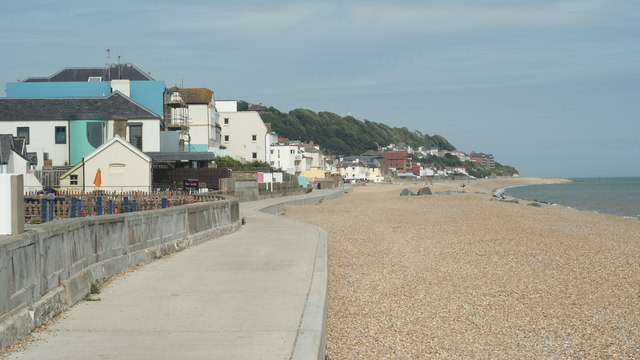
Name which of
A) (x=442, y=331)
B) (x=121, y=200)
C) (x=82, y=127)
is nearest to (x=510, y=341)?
(x=442, y=331)

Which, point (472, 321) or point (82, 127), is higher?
point (82, 127)

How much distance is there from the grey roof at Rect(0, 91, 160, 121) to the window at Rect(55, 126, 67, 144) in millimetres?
688

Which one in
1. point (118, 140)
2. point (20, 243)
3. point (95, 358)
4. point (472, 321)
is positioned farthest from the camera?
point (118, 140)

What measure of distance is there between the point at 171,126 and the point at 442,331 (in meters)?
55.3

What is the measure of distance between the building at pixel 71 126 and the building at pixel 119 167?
1125 centimetres

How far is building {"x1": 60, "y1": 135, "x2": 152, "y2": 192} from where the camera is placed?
3606cm

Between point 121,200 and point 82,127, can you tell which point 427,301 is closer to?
point 121,200

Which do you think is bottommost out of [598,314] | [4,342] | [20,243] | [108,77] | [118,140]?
[598,314]

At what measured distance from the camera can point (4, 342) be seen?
6.91 meters

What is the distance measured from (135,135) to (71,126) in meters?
4.28

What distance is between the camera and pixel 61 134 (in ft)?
156

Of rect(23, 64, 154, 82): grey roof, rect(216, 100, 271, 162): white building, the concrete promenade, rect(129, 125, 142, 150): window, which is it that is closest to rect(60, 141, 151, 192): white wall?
rect(129, 125, 142, 150): window

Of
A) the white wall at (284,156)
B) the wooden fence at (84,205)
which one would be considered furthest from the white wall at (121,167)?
the white wall at (284,156)

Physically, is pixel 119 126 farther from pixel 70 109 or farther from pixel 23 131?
pixel 23 131
